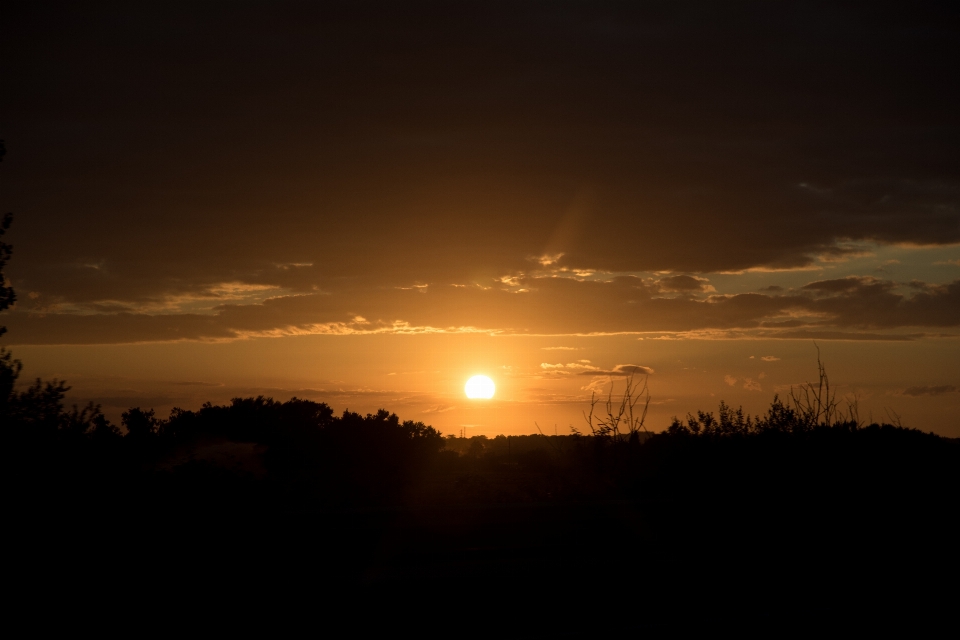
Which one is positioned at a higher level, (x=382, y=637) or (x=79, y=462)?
(x=79, y=462)

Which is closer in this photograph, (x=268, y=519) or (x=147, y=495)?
(x=268, y=519)

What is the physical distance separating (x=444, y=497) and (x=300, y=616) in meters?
13.8

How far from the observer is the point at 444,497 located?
23.1m

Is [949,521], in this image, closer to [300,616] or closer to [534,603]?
[534,603]

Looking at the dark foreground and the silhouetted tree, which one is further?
the silhouetted tree

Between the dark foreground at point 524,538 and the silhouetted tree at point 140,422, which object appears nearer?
the dark foreground at point 524,538

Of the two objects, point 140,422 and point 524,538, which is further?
point 140,422

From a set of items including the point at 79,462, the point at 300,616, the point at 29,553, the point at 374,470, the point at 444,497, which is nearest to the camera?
the point at 300,616

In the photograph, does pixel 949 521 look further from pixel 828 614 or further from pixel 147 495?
pixel 147 495

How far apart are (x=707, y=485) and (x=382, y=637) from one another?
13960mm

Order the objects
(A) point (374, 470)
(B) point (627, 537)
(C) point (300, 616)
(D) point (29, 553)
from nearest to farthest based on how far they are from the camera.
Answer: (C) point (300, 616)
(D) point (29, 553)
(B) point (627, 537)
(A) point (374, 470)

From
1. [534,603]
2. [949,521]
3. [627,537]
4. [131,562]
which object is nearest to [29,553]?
[131,562]

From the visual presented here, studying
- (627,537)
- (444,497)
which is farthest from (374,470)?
(627,537)

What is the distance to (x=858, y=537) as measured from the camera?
15008 mm
